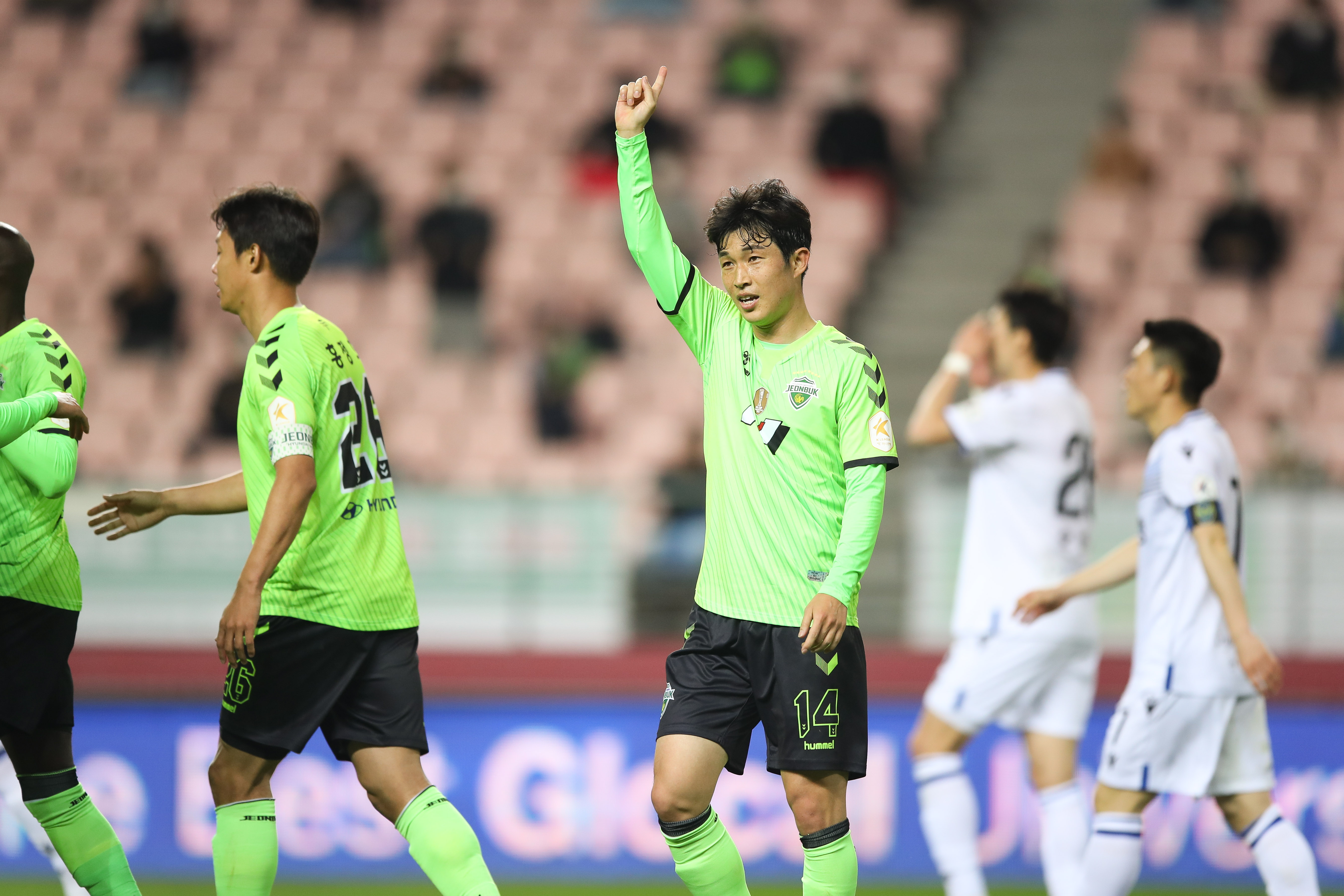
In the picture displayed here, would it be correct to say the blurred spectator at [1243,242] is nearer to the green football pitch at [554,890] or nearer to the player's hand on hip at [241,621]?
the green football pitch at [554,890]

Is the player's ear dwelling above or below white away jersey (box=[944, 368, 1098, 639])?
above

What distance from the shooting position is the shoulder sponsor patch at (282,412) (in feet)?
12.8

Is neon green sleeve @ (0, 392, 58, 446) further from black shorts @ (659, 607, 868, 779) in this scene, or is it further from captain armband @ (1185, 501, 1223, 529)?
captain armband @ (1185, 501, 1223, 529)

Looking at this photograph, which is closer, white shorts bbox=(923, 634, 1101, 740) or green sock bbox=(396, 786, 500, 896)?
green sock bbox=(396, 786, 500, 896)

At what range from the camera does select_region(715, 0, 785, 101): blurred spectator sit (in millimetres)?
12523

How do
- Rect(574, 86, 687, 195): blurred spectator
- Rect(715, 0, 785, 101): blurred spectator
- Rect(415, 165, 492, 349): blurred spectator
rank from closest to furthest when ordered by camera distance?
Rect(415, 165, 492, 349): blurred spectator, Rect(574, 86, 687, 195): blurred spectator, Rect(715, 0, 785, 101): blurred spectator

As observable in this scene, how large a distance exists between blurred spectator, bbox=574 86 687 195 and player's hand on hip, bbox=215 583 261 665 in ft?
27.3

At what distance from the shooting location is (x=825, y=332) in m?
4.07

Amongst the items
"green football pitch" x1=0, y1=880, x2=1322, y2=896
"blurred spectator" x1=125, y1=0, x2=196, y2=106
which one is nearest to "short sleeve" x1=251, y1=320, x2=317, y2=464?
"green football pitch" x1=0, y1=880, x2=1322, y2=896

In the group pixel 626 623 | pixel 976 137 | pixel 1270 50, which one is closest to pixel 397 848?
pixel 626 623

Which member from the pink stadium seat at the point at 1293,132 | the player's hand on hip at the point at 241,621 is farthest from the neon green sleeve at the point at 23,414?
the pink stadium seat at the point at 1293,132

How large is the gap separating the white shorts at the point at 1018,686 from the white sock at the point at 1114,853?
2.11 ft

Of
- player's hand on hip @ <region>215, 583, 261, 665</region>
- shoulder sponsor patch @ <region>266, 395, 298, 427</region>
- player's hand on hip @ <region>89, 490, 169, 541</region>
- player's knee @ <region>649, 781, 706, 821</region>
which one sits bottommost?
player's knee @ <region>649, 781, 706, 821</region>

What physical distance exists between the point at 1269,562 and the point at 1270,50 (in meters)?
6.56
